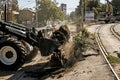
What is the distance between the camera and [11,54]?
46.5 feet

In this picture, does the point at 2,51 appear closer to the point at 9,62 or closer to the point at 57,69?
the point at 9,62

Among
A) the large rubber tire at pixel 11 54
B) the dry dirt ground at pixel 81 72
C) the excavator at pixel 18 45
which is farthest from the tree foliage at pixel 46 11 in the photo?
the large rubber tire at pixel 11 54

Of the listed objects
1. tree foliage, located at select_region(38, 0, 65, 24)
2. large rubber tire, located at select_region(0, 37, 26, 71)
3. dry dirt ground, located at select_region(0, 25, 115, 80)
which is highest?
tree foliage, located at select_region(38, 0, 65, 24)

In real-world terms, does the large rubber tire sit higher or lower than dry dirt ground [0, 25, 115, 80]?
higher

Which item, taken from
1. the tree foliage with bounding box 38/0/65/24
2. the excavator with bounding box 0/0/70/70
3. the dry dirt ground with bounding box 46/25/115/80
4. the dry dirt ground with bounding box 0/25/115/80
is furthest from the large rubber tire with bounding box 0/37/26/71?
the tree foliage with bounding box 38/0/65/24

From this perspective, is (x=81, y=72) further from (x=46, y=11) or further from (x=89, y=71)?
(x=46, y=11)

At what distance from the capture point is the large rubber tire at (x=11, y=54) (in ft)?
45.8

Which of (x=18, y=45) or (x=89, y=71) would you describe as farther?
(x=18, y=45)

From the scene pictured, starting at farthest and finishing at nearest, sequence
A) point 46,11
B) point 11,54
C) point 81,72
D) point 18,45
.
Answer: point 46,11 < point 11,54 < point 18,45 < point 81,72

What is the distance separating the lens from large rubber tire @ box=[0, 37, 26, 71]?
14.0 metres

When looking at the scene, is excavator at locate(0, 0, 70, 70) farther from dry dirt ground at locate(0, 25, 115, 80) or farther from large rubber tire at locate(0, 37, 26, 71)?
dry dirt ground at locate(0, 25, 115, 80)

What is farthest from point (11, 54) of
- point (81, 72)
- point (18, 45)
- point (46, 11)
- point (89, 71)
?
point (46, 11)

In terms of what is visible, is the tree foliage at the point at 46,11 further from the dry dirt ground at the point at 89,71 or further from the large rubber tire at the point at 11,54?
the large rubber tire at the point at 11,54

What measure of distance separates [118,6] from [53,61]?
10785 centimetres
